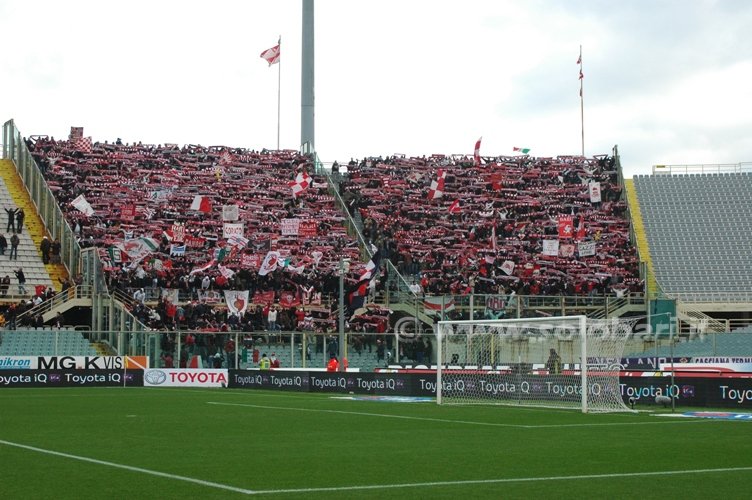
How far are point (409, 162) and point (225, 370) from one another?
27826mm

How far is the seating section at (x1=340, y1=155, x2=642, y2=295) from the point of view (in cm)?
5800

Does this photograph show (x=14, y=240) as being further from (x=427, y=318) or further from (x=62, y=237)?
(x=427, y=318)

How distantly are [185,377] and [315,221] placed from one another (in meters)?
18.1

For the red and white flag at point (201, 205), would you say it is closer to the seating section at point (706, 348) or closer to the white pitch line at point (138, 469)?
the seating section at point (706, 348)

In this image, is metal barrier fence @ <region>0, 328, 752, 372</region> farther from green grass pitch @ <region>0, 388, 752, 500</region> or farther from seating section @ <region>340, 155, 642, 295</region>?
green grass pitch @ <region>0, 388, 752, 500</region>

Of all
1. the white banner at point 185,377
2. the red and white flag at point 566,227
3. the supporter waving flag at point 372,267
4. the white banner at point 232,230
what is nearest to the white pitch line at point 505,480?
the white banner at point 185,377

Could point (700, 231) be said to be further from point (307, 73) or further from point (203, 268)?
point (203, 268)

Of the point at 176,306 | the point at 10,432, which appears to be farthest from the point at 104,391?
the point at 10,432

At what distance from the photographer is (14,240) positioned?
5397 cm

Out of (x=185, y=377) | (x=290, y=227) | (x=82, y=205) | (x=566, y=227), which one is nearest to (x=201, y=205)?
(x=290, y=227)

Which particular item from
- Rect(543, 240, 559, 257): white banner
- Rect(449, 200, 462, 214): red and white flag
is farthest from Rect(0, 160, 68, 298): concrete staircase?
Rect(543, 240, 559, 257): white banner

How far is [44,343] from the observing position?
147ft

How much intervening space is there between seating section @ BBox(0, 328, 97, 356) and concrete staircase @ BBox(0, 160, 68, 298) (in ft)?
22.3

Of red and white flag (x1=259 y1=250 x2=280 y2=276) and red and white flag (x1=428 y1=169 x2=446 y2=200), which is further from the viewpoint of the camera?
red and white flag (x1=428 y1=169 x2=446 y2=200)
